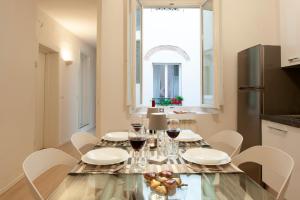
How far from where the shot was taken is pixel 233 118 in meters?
2.92

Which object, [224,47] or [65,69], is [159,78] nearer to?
[65,69]

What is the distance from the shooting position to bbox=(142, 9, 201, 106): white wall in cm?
737

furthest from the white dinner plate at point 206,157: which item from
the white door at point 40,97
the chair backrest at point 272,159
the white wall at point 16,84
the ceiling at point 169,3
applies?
the white door at point 40,97

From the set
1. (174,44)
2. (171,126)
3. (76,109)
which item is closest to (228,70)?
(171,126)

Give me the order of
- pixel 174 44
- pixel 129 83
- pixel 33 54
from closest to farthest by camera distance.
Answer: pixel 129 83 → pixel 33 54 → pixel 174 44

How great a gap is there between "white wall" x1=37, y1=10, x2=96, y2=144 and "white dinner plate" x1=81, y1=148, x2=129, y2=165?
3464 millimetres

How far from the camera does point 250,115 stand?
2.58 m

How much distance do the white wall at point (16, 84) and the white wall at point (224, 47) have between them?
3.41ft

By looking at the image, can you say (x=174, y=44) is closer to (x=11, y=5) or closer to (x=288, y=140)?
(x=11, y=5)

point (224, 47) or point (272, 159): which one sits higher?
point (224, 47)

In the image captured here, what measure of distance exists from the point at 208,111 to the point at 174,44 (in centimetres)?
514

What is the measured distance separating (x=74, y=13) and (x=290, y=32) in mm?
3674

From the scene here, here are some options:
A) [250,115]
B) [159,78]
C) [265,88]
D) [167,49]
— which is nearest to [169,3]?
[265,88]

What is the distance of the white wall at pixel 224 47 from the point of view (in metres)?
2.85
